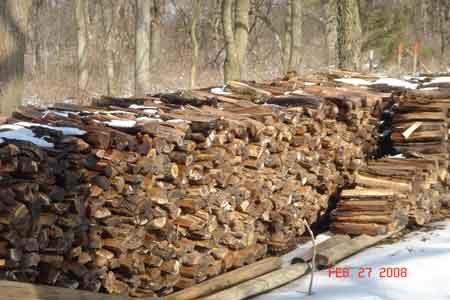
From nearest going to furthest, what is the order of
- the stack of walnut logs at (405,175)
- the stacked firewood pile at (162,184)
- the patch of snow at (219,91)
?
1. the stacked firewood pile at (162,184)
2. the stack of walnut logs at (405,175)
3. the patch of snow at (219,91)

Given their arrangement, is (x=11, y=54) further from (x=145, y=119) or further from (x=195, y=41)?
(x=195, y=41)

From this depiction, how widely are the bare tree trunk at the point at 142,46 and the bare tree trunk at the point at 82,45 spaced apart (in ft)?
14.3

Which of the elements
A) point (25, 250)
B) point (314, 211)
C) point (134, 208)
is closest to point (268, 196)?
point (314, 211)

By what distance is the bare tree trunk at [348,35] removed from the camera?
1293cm

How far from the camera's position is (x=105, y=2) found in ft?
92.9

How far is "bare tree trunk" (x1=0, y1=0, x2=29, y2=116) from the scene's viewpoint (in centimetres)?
806

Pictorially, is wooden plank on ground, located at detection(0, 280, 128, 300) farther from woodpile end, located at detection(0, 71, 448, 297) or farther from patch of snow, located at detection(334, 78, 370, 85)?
patch of snow, located at detection(334, 78, 370, 85)

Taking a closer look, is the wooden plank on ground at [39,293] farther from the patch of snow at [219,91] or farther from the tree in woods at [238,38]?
the tree in woods at [238,38]

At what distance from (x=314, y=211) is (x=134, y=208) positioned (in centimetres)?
346

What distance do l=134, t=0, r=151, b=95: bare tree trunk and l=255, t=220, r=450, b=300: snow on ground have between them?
35.2 ft

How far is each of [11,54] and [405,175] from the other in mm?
5199

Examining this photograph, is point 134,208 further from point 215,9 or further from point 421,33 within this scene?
point 421,33

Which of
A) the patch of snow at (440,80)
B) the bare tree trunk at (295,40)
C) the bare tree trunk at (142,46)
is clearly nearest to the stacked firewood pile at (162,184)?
the patch of snow at (440,80)

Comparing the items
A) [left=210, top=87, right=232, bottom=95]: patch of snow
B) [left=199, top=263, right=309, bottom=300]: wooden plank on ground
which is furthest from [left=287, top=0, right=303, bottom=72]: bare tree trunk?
[left=199, top=263, right=309, bottom=300]: wooden plank on ground
